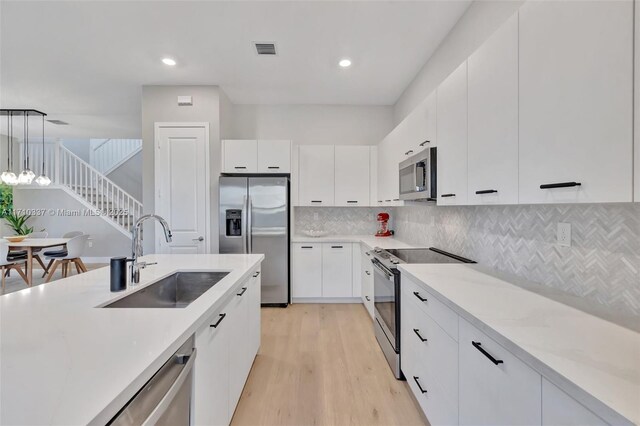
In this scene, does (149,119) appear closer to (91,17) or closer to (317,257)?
(91,17)

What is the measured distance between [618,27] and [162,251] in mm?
4153

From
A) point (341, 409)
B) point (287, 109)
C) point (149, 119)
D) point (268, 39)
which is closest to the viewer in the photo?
point (341, 409)

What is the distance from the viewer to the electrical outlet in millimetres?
1334

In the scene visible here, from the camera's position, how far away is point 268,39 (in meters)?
2.59

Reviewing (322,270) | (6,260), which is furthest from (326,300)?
(6,260)

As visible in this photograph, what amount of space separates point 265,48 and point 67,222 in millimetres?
6740

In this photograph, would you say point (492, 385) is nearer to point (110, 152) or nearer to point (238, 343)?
point (238, 343)

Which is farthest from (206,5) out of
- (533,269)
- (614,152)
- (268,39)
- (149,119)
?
(533,269)

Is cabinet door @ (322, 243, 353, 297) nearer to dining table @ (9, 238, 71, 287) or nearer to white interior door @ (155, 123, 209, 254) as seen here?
white interior door @ (155, 123, 209, 254)

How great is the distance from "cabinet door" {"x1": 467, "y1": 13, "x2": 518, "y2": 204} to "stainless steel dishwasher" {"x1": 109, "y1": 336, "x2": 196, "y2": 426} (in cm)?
149

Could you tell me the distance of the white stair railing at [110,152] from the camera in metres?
7.76

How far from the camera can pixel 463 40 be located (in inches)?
89.4

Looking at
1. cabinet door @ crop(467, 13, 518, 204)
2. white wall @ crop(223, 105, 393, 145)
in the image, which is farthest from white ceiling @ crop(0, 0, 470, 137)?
cabinet door @ crop(467, 13, 518, 204)

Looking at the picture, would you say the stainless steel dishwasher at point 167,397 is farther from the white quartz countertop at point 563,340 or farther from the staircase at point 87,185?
the staircase at point 87,185
